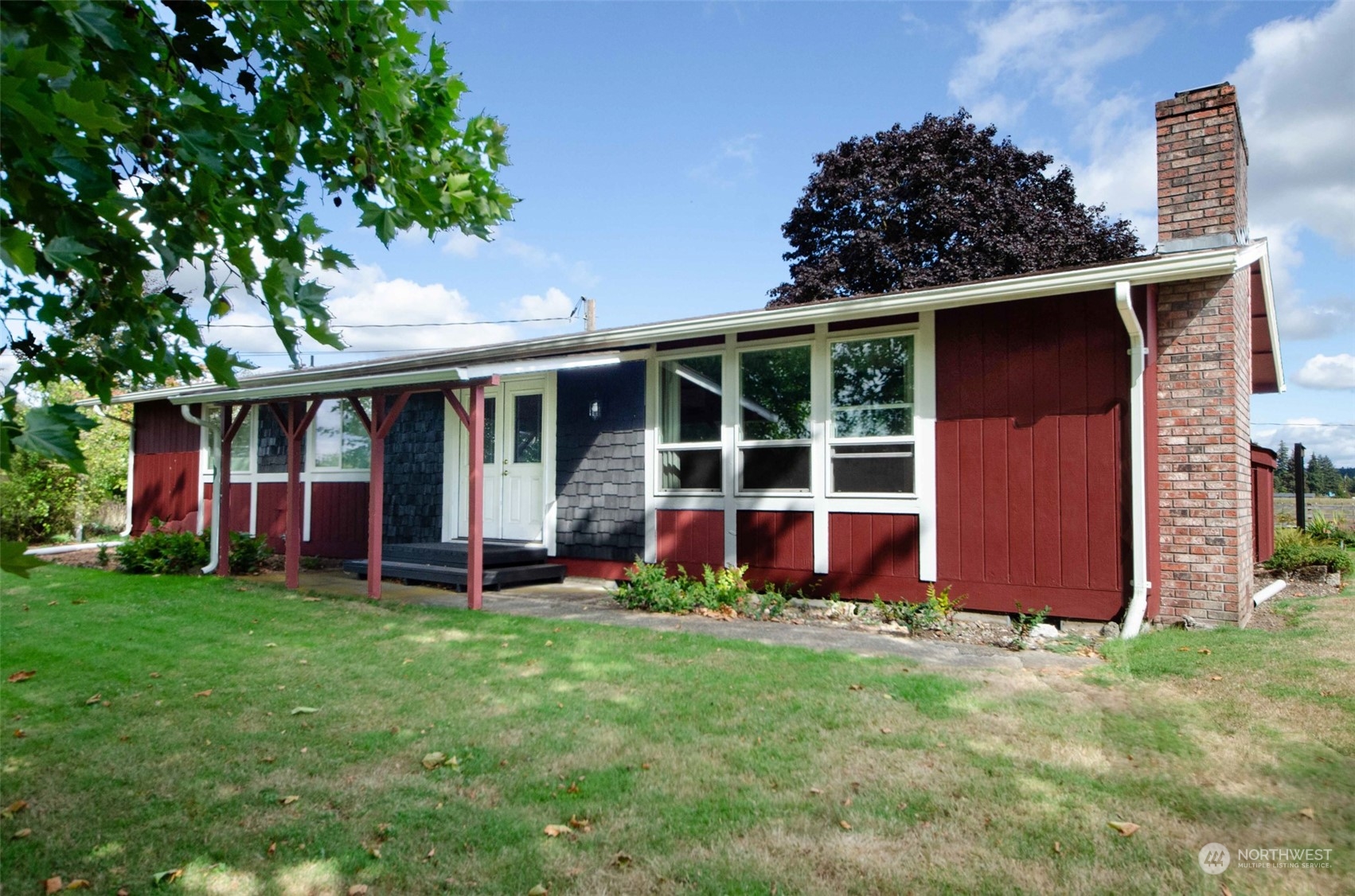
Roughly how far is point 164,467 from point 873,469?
→ 12.8 meters

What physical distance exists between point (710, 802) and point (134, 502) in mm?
15242

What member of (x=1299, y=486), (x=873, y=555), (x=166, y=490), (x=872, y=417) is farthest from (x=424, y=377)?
(x=1299, y=486)

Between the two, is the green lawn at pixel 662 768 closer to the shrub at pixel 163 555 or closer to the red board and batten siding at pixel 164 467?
the shrub at pixel 163 555

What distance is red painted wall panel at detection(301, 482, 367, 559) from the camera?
1131 centimetres

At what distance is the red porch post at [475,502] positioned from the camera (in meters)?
7.29

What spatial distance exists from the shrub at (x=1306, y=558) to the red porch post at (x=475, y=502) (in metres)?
9.48

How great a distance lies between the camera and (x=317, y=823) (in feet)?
9.37

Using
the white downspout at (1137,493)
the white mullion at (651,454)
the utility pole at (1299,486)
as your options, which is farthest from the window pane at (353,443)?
the utility pole at (1299,486)

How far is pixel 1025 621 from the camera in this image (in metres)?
6.38

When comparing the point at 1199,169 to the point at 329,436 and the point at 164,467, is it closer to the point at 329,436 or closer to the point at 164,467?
the point at 329,436

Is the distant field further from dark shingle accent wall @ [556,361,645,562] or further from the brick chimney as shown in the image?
dark shingle accent wall @ [556,361,645,562]

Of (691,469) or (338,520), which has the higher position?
(691,469)

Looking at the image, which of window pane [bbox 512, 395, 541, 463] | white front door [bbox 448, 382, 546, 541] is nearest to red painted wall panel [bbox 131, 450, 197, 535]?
white front door [bbox 448, 382, 546, 541]

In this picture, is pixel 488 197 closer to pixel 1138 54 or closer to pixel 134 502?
pixel 1138 54
